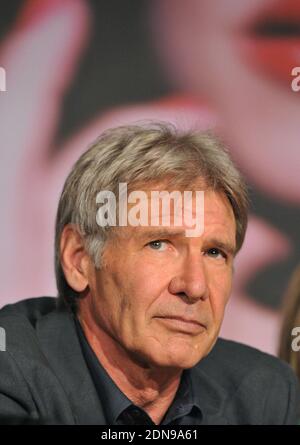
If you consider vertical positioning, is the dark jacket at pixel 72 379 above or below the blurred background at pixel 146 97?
below

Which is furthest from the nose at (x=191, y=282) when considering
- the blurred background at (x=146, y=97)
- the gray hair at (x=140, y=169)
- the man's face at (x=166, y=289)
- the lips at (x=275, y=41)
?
the lips at (x=275, y=41)

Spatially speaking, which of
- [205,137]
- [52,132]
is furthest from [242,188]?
[52,132]

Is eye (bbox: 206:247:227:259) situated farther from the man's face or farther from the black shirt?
the black shirt

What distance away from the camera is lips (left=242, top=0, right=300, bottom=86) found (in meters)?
Answer: 1.84

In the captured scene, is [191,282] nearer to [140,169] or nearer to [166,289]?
[166,289]

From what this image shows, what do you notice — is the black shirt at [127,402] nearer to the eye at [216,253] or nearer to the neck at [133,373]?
the neck at [133,373]

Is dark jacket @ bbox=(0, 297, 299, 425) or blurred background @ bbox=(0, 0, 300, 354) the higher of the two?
blurred background @ bbox=(0, 0, 300, 354)

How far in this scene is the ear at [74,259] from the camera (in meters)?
1.60

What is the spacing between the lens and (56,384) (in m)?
1.48

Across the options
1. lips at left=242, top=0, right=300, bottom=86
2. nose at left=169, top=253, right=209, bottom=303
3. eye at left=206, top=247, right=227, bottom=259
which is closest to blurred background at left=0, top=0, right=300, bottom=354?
lips at left=242, top=0, right=300, bottom=86

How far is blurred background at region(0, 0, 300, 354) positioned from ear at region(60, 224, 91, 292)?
0.16 metres

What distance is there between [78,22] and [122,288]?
70 centimetres

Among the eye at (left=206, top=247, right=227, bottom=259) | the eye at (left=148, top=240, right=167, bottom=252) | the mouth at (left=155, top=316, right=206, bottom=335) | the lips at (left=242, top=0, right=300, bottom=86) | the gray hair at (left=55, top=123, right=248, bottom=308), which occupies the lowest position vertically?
the mouth at (left=155, top=316, right=206, bottom=335)

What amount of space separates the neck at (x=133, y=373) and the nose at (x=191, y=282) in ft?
0.63
